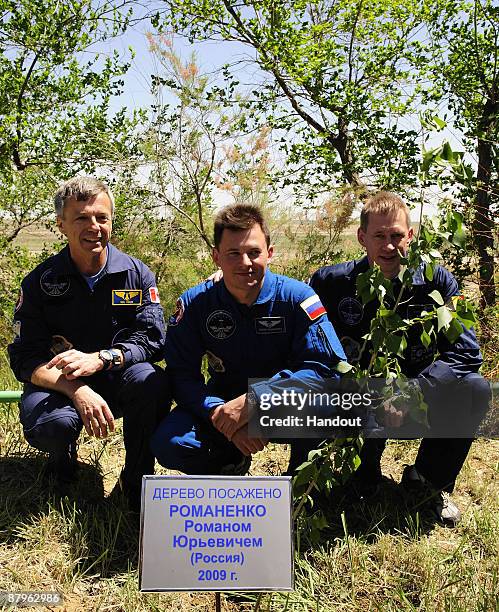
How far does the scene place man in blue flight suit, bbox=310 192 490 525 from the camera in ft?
8.94

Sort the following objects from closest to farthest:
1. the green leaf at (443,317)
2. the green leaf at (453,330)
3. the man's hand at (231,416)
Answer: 1. the green leaf at (443,317)
2. the green leaf at (453,330)
3. the man's hand at (231,416)

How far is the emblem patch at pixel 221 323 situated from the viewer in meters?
2.70

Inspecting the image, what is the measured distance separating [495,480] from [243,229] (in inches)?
71.1

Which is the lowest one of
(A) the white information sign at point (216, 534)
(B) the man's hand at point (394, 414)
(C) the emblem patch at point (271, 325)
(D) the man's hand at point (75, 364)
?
(A) the white information sign at point (216, 534)

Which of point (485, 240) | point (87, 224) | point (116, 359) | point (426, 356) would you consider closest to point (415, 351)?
point (426, 356)

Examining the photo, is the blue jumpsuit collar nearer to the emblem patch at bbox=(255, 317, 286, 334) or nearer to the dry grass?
the emblem patch at bbox=(255, 317, 286, 334)

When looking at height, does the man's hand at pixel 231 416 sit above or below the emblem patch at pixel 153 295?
below

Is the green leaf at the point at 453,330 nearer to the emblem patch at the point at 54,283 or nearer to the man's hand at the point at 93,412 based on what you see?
the man's hand at the point at 93,412

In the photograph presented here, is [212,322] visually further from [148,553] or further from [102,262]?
[148,553]

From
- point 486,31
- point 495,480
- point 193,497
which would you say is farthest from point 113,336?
point 486,31

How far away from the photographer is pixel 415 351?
9.34 ft

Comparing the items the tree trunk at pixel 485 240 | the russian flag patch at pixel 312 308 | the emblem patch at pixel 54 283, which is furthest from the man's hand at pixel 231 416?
the tree trunk at pixel 485 240

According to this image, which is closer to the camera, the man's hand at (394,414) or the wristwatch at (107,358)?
the man's hand at (394,414)

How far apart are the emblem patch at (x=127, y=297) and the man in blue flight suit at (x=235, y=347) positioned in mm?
363
